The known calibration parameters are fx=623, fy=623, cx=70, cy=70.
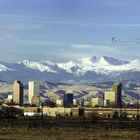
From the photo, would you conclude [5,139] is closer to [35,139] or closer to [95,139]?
[35,139]

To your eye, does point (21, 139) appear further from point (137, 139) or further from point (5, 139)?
point (137, 139)

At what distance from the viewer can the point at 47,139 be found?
222 ft

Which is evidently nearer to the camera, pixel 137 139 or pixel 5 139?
pixel 5 139

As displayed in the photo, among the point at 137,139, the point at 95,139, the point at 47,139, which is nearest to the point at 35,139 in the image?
the point at 47,139

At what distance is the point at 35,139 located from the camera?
225 ft

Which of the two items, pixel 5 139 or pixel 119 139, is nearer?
pixel 5 139

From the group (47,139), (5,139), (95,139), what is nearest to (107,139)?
(95,139)

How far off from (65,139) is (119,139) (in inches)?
264

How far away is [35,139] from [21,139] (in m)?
1.56

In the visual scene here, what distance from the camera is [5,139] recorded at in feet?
221

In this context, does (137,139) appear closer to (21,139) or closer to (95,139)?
(95,139)

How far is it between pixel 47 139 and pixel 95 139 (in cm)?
595

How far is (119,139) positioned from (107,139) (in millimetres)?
1886

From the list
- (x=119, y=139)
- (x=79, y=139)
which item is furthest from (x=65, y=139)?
(x=119, y=139)
